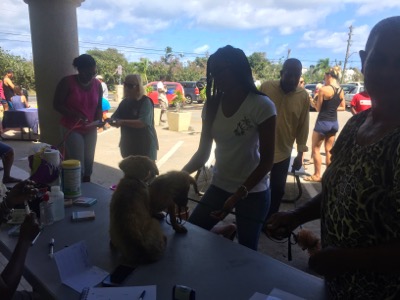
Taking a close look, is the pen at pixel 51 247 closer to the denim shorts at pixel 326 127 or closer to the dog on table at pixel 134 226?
the dog on table at pixel 134 226

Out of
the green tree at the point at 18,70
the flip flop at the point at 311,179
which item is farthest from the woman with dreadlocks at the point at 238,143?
the green tree at the point at 18,70

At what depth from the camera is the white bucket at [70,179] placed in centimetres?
215

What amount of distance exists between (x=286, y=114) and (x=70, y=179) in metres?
2.14

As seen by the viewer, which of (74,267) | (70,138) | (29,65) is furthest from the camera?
(29,65)

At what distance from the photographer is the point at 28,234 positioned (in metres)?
1.43

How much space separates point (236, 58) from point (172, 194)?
0.85 m

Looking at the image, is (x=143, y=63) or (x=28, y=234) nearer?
(x=28, y=234)

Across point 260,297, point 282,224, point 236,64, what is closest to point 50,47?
point 236,64

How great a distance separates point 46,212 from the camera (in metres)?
1.81

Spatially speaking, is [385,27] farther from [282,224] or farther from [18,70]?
[18,70]

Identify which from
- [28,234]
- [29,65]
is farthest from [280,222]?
[29,65]

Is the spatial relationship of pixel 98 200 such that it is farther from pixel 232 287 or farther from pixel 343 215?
pixel 343 215

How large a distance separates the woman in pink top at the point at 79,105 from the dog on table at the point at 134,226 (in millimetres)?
2031

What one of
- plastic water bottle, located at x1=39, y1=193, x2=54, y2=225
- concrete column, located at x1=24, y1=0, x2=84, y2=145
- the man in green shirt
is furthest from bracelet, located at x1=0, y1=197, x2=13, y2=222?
concrete column, located at x1=24, y1=0, x2=84, y2=145
